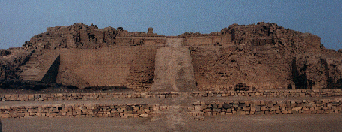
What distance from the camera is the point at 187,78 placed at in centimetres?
1402

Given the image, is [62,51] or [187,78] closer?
[187,78]

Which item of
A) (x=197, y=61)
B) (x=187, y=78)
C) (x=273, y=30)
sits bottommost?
(x=187, y=78)

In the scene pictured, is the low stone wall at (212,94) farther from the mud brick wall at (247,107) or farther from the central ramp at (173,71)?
the mud brick wall at (247,107)

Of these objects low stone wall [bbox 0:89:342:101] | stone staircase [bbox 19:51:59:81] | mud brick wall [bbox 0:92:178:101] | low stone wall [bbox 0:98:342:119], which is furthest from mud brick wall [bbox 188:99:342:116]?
stone staircase [bbox 19:51:59:81]

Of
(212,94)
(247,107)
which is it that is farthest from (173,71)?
(247,107)

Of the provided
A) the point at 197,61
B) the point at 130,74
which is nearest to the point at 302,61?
the point at 197,61

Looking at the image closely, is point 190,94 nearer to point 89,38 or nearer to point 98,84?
point 98,84

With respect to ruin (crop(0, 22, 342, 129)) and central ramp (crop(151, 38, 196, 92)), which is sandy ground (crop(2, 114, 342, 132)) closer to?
ruin (crop(0, 22, 342, 129))

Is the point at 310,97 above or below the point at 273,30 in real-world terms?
below

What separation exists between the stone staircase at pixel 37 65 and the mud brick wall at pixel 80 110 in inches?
223

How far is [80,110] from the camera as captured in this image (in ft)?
32.2

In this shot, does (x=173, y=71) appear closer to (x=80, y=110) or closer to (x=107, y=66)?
(x=107, y=66)

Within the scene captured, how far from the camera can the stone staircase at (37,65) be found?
15829 millimetres

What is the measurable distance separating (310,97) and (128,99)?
732 centimetres
